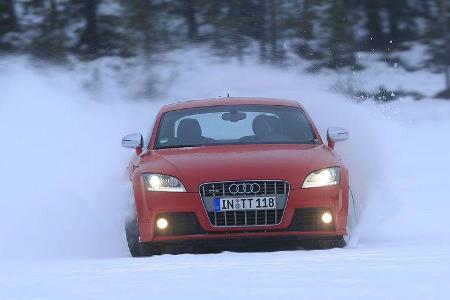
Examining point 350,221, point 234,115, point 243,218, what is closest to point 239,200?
point 243,218

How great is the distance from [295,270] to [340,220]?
237 cm

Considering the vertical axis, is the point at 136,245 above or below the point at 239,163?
below

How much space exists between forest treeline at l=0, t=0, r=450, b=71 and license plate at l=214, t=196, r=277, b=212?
1099 inches

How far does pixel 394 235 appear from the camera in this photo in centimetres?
984

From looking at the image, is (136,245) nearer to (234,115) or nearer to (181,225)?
(181,225)

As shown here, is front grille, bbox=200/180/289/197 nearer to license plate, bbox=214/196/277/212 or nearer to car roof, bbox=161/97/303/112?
license plate, bbox=214/196/277/212

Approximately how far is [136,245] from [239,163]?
971 mm

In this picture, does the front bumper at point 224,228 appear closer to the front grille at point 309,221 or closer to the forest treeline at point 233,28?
the front grille at point 309,221

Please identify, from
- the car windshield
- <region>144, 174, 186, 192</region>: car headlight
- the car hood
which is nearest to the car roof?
the car windshield

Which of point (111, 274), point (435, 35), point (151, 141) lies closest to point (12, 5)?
point (435, 35)

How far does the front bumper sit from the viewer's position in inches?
315

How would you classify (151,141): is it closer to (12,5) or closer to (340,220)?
(340,220)

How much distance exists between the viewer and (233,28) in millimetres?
38656

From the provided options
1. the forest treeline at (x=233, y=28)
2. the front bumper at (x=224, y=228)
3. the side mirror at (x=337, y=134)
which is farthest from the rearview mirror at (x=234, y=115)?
the forest treeline at (x=233, y=28)
